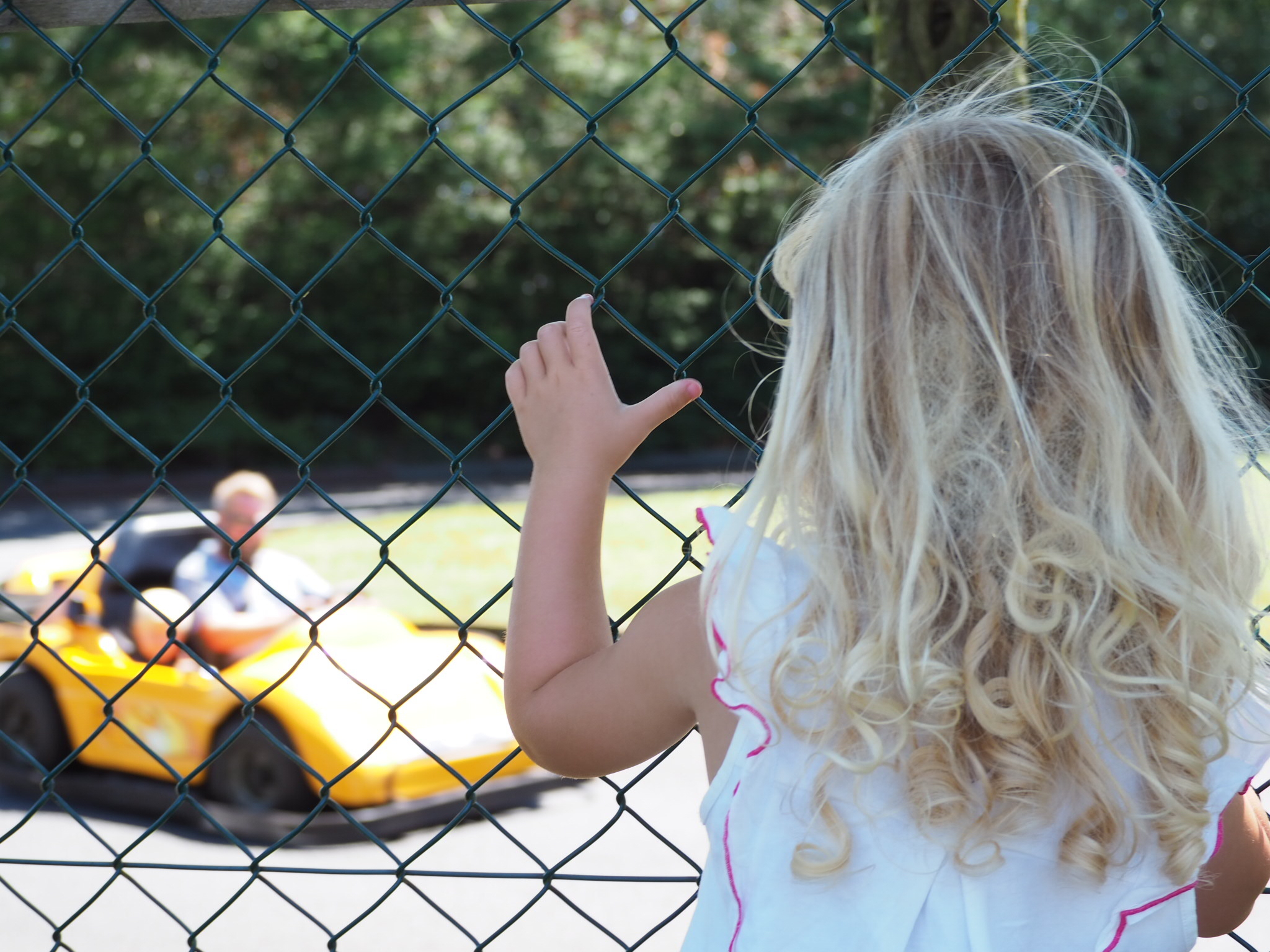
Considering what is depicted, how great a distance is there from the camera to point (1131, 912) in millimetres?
789

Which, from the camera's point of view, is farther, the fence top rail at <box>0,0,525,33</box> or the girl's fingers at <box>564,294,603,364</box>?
the fence top rail at <box>0,0,525,33</box>

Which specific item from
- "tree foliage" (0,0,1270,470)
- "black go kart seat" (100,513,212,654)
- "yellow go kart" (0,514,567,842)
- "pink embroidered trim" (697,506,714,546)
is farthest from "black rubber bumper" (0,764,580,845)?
"tree foliage" (0,0,1270,470)

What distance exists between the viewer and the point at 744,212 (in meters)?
16.5

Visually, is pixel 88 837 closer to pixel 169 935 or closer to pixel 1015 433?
pixel 169 935

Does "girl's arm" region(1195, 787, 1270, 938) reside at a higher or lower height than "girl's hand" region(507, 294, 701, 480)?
lower

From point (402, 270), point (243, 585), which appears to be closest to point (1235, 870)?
point (243, 585)

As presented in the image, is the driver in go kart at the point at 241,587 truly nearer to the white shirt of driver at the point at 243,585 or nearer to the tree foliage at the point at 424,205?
the white shirt of driver at the point at 243,585

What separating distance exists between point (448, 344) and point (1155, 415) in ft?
51.0

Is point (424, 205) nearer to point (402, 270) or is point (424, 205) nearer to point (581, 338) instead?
point (402, 270)

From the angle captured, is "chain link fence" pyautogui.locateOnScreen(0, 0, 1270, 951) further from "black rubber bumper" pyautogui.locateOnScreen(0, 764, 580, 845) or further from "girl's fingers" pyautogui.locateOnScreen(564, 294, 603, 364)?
"girl's fingers" pyautogui.locateOnScreen(564, 294, 603, 364)

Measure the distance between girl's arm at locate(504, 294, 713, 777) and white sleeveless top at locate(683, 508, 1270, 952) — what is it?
2.6 inches

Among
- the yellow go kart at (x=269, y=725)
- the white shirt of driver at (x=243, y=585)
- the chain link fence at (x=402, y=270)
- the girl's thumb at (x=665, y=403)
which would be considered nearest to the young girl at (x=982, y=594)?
the girl's thumb at (x=665, y=403)

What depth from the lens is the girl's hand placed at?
0.93 meters

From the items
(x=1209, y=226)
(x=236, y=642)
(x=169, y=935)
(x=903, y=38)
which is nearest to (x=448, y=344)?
(x=1209, y=226)
